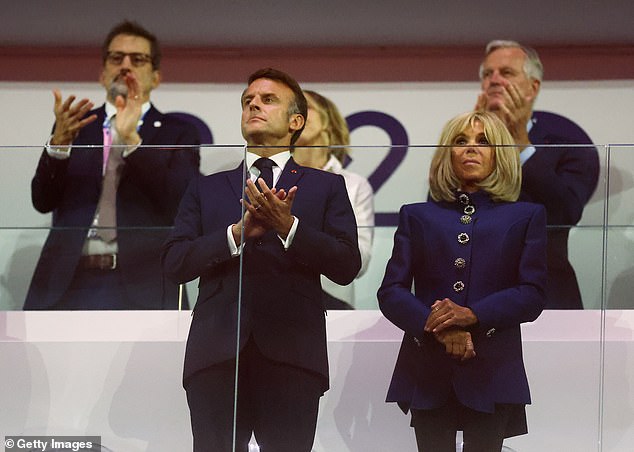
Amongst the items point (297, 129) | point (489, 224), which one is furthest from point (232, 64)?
point (489, 224)

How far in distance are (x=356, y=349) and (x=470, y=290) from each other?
1.09 feet

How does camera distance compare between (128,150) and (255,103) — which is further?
(255,103)

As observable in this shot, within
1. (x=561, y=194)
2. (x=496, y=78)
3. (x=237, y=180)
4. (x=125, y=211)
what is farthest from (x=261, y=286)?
(x=496, y=78)

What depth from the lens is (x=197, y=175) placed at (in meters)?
3.25

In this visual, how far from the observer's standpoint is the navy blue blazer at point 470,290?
10.3 ft

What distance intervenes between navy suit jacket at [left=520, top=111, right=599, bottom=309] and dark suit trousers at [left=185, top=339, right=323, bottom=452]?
677mm

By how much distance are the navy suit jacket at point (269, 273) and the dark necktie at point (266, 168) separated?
0.03 metres

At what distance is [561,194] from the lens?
3.17m

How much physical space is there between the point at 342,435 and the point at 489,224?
67 centimetres

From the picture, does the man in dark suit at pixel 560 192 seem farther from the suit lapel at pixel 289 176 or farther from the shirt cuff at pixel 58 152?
the shirt cuff at pixel 58 152

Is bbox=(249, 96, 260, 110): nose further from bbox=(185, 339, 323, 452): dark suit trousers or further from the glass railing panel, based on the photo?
the glass railing panel

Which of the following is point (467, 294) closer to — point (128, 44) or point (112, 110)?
point (112, 110)

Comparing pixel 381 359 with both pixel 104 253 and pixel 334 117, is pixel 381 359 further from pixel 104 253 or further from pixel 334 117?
pixel 334 117

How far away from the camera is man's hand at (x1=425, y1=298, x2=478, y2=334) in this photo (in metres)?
3.13
